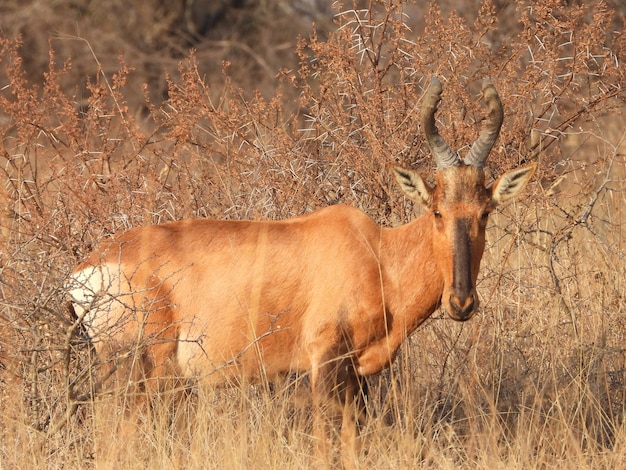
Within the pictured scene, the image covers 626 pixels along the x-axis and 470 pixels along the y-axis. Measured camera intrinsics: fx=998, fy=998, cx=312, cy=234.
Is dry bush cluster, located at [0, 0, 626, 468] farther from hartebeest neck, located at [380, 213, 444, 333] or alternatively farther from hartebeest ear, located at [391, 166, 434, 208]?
hartebeest ear, located at [391, 166, 434, 208]

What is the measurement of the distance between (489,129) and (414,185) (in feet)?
1.84

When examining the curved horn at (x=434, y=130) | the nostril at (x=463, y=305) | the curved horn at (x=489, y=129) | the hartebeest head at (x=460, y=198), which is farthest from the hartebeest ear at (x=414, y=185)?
the nostril at (x=463, y=305)

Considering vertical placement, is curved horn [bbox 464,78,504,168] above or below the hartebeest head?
above

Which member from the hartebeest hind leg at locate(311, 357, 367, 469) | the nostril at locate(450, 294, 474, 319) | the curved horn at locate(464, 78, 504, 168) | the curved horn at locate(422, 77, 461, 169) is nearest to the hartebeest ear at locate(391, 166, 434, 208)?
the curved horn at locate(422, 77, 461, 169)

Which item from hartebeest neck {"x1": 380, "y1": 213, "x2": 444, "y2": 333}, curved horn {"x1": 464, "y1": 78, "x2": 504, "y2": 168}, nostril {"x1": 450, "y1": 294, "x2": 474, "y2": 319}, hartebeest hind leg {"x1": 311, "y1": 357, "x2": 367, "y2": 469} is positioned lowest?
hartebeest hind leg {"x1": 311, "y1": 357, "x2": 367, "y2": 469}

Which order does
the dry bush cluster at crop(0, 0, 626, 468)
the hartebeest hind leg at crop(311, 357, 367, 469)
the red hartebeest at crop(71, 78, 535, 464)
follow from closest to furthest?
the hartebeest hind leg at crop(311, 357, 367, 469)
the red hartebeest at crop(71, 78, 535, 464)
the dry bush cluster at crop(0, 0, 626, 468)

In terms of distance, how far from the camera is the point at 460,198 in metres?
5.90

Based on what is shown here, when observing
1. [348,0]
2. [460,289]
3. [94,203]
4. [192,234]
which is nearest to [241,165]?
[94,203]

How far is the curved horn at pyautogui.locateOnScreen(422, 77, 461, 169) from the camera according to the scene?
5.98 m

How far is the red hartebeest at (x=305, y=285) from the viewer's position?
5.99 m

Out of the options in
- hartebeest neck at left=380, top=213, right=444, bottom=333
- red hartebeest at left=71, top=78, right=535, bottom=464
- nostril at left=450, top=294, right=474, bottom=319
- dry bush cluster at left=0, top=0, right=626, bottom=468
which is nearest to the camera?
nostril at left=450, top=294, right=474, bottom=319

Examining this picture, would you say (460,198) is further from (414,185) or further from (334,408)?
(334,408)

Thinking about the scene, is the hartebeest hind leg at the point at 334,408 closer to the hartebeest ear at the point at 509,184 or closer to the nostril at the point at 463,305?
the nostril at the point at 463,305

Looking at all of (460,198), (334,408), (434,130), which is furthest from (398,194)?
(334,408)
